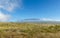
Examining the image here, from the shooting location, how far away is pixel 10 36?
65.1ft

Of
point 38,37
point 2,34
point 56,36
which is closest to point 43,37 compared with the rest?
point 38,37

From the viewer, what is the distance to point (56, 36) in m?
21.8

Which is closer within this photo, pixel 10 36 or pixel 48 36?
pixel 10 36

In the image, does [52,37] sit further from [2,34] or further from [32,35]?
[2,34]

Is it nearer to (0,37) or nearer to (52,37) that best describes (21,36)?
(0,37)

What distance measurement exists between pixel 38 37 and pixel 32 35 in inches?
40.6

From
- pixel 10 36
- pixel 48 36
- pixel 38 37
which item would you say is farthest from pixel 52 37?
pixel 10 36

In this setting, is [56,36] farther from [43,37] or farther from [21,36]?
Answer: [21,36]

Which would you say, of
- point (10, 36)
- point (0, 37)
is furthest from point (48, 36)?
point (0, 37)

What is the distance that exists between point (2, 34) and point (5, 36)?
707 millimetres

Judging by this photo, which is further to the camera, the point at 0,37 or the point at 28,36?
the point at 28,36

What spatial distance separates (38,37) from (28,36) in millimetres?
1367

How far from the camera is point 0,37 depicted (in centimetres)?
1931

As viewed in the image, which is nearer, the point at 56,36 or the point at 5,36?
the point at 5,36
